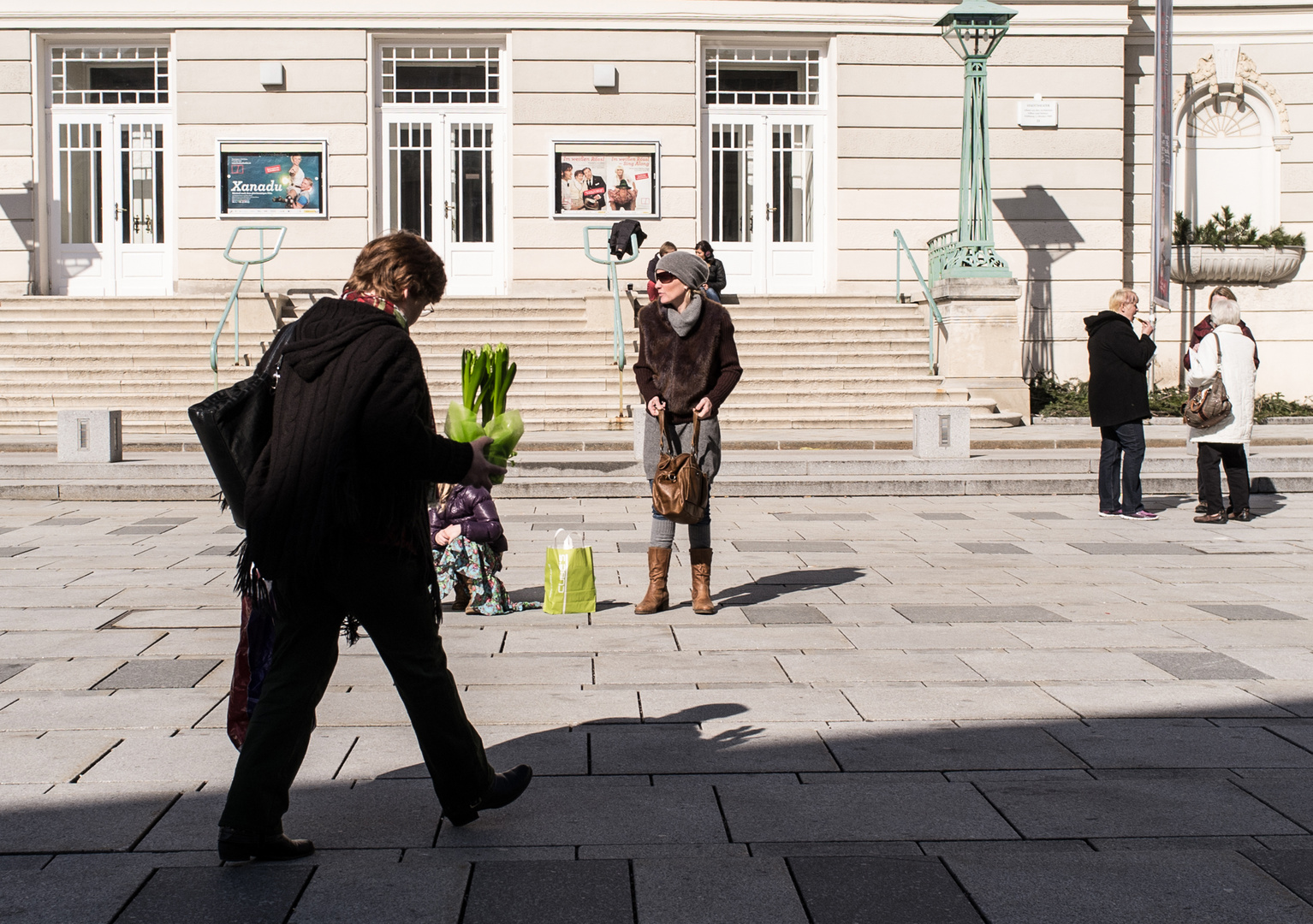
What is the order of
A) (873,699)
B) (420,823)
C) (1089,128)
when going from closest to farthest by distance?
(420,823)
(873,699)
(1089,128)

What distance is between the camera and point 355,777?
4.25m

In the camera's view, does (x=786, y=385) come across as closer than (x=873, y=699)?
No

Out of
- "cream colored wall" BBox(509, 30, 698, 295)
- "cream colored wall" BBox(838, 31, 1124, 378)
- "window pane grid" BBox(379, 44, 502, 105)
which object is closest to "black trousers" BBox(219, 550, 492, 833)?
"cream colored wall" BBox(509, 30, 698, 295)

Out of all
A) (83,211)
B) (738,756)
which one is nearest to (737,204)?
(83,211)

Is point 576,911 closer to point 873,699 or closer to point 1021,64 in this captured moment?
point 873,699

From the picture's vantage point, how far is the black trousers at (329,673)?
3.50 meters

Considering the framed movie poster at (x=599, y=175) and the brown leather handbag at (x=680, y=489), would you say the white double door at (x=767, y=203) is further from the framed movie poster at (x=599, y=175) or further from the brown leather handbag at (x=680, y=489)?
the brown leather handbag at (x=680, y=489)

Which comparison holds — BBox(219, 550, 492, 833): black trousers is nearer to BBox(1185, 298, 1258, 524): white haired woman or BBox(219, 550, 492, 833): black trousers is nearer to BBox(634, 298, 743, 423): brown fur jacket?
BBox(634, 298, 743, 423): brown fur jacket

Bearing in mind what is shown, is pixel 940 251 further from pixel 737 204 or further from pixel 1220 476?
pixel 1220 476

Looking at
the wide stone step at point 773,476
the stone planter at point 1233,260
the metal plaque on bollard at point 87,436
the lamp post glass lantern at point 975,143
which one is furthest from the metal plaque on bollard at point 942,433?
the stone planter at point 1233,260

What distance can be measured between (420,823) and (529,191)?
54.8 feet

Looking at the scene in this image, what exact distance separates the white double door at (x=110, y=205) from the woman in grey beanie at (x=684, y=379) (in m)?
14.9

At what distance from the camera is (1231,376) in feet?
34.5

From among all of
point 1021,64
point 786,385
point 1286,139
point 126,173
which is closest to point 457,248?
point 126,173
